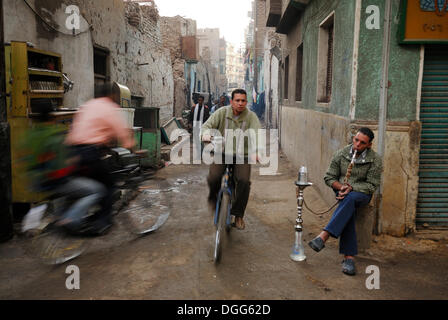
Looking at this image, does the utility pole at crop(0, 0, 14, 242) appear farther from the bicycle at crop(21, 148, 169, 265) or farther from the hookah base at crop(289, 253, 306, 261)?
the hookah base at crop(289, 253, 306, 261)

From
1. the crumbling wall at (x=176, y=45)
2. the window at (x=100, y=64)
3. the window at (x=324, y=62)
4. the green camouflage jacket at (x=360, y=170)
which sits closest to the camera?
the green camouflage jacket at (x=360, y=170)

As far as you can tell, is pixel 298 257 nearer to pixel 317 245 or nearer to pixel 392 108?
pixel 317 245

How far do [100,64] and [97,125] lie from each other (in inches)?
274

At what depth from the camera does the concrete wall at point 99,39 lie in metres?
6.71

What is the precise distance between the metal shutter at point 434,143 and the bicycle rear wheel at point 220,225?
267 centimetres

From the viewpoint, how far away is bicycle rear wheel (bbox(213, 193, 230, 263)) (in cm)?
407

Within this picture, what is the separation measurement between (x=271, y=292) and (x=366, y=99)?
288 centimetres

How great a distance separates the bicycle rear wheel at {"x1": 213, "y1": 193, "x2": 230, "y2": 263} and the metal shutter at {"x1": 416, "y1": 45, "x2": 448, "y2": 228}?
8.77 feet

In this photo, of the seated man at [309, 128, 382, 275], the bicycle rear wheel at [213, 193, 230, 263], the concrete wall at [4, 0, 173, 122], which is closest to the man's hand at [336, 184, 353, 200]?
the seated man at [309, 128, 382, 275]

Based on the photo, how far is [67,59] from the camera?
8070 mm

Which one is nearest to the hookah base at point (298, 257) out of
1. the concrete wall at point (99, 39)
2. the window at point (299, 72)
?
the concrete wall at point (99, 39)

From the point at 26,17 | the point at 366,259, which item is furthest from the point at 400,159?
the point at 26,17

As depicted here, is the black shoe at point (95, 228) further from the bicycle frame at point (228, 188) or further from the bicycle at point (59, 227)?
the bicycle frame at point (228, 188)
